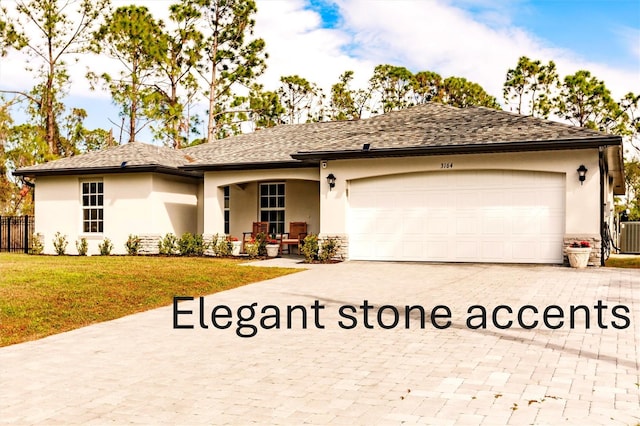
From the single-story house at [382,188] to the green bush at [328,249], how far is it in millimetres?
234

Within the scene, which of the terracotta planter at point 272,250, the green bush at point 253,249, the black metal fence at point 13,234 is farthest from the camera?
the black metal fence at point 13,234

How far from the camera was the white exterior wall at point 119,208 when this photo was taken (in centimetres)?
2034

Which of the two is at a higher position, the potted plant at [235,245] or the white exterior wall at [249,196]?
the white exterior wall at [249,196]

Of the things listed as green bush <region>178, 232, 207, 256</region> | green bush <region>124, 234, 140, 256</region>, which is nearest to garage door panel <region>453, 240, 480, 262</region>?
green bush <region>178, 232, 207, 256</region>

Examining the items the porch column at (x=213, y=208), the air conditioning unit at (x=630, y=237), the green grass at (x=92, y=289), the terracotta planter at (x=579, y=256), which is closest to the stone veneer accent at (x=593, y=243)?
the terracotta planter at (x=579, y=256)

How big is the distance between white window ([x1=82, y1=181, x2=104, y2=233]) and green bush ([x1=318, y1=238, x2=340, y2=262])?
844 cm

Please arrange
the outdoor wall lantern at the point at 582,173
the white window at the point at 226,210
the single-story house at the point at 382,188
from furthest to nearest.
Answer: the white window at the point at 226,210, the single-story house at the point at 382,188, the outdoor wall lantern at the point at 582,173

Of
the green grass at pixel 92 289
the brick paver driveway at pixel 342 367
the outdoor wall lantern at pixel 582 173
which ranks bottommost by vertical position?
the brick paver driveway at pixel 342 367

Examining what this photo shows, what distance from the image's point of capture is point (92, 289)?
10.9 m

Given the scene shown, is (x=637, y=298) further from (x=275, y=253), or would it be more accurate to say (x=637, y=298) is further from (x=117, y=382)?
(x=275, y=253)

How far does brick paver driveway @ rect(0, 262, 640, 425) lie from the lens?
4.50 meters

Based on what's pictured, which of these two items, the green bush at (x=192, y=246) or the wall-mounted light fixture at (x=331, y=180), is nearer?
the wall-mounted light fixture at (x=331, y=180)

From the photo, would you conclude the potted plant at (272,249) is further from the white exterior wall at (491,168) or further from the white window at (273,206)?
the white exterior wall at (491,168)

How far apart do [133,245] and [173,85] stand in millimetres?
17059
